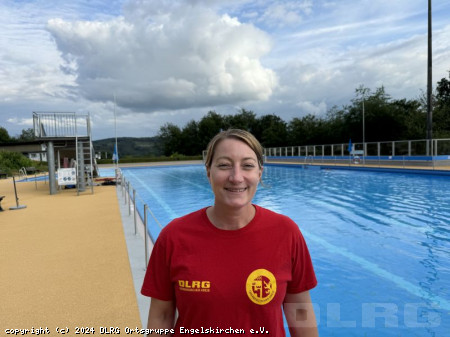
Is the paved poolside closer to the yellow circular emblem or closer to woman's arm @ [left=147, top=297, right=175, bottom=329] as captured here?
woman's arm @ [left=147, top=297, right=175, bottom=329]

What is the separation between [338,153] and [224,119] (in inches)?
1386

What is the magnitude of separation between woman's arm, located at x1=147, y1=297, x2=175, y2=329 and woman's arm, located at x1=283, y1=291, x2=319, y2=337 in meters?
0.56

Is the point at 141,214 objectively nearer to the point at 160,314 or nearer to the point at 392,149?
the point at 160,314

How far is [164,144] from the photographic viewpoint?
63188 millimetres

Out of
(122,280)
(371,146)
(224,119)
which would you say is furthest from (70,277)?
(224,119)

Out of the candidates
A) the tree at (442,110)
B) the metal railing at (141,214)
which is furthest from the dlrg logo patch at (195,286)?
the tree at (442,110)

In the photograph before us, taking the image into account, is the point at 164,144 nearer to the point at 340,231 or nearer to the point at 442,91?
the point at 442,91

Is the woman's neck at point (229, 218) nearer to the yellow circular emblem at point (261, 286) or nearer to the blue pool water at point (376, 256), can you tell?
the yellow circular emblem at point (261, 286)

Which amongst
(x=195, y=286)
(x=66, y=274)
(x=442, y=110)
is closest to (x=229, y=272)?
(x=195, y=286)

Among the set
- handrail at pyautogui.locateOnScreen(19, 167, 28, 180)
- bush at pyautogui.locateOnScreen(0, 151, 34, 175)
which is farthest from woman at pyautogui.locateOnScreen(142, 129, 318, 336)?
bush at pyautogui.locateOnScreen(0, 151, 34, 175)

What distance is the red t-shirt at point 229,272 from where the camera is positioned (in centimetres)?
138

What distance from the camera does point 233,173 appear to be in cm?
148

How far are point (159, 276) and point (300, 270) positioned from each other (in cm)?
66

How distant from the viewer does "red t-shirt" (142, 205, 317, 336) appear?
1.38 meters
